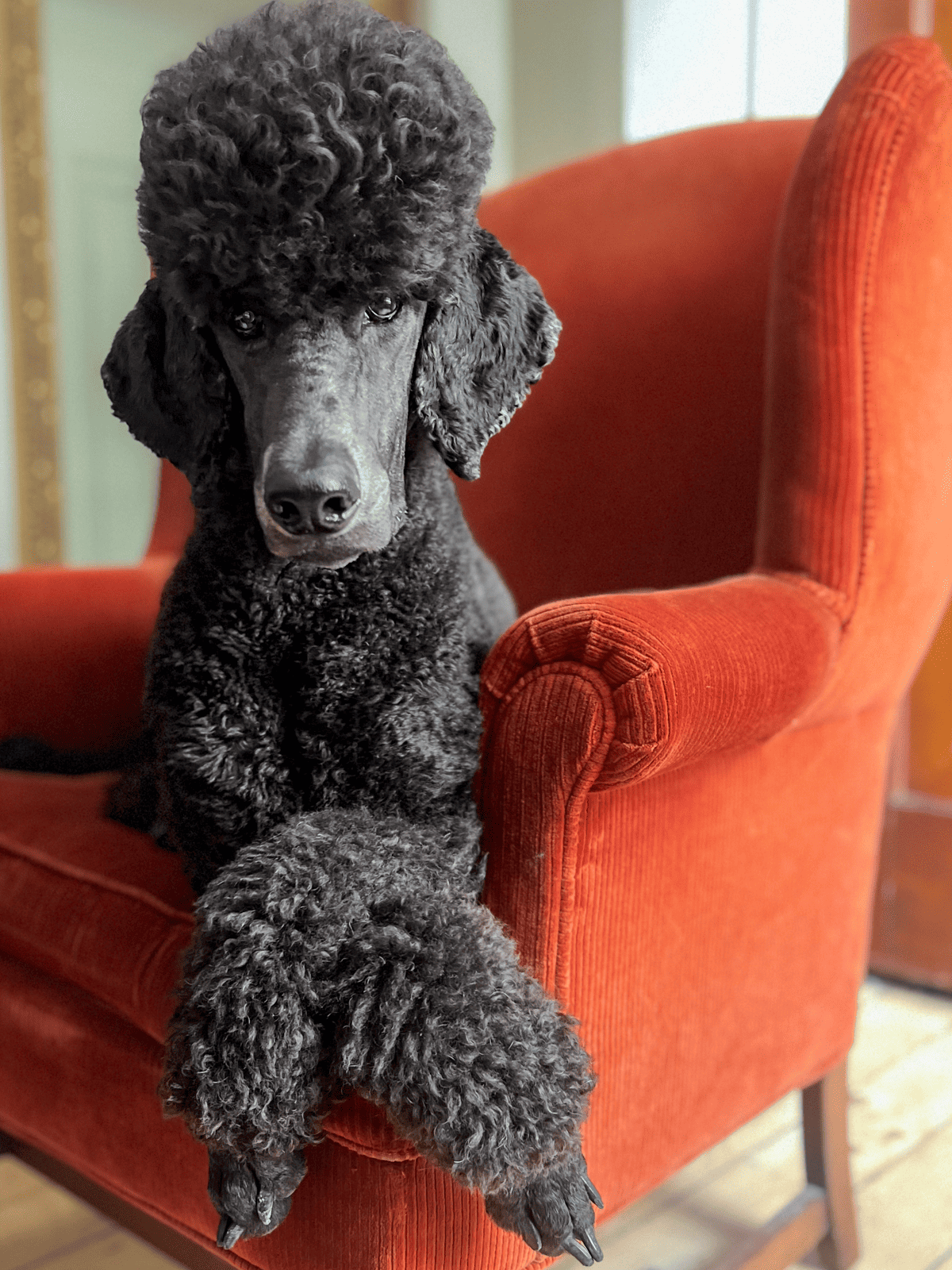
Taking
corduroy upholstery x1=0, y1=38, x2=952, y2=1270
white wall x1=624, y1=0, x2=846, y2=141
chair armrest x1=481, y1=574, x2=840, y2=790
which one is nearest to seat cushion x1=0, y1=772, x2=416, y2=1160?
corduroy upholstery x1=0, y1=38, x2=952, y2=1270

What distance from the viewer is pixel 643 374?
1.36 meters

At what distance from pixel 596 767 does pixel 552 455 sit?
29.2 inches

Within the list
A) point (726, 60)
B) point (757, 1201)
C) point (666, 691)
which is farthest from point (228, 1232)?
point (726, 60)

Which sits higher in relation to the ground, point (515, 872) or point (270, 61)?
point (270, 61)

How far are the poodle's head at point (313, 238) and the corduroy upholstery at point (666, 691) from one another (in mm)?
219

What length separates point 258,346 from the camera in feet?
2.35

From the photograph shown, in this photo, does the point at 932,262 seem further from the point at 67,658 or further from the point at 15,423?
the point at 15,423

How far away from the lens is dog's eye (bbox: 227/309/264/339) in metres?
0.71

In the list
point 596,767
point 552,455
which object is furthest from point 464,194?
point 552,455

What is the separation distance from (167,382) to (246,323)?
0.38ft

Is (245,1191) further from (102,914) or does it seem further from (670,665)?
(670,665)

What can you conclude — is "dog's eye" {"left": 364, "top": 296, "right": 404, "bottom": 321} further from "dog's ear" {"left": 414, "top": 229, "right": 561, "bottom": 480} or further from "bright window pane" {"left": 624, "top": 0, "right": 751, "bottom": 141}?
"bright window pane" {"left": 624, "top": 0, "right": 751, "bottom": 141}

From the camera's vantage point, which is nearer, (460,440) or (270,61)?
(270,61)

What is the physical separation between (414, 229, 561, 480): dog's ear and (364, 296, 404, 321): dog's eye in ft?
0.15
